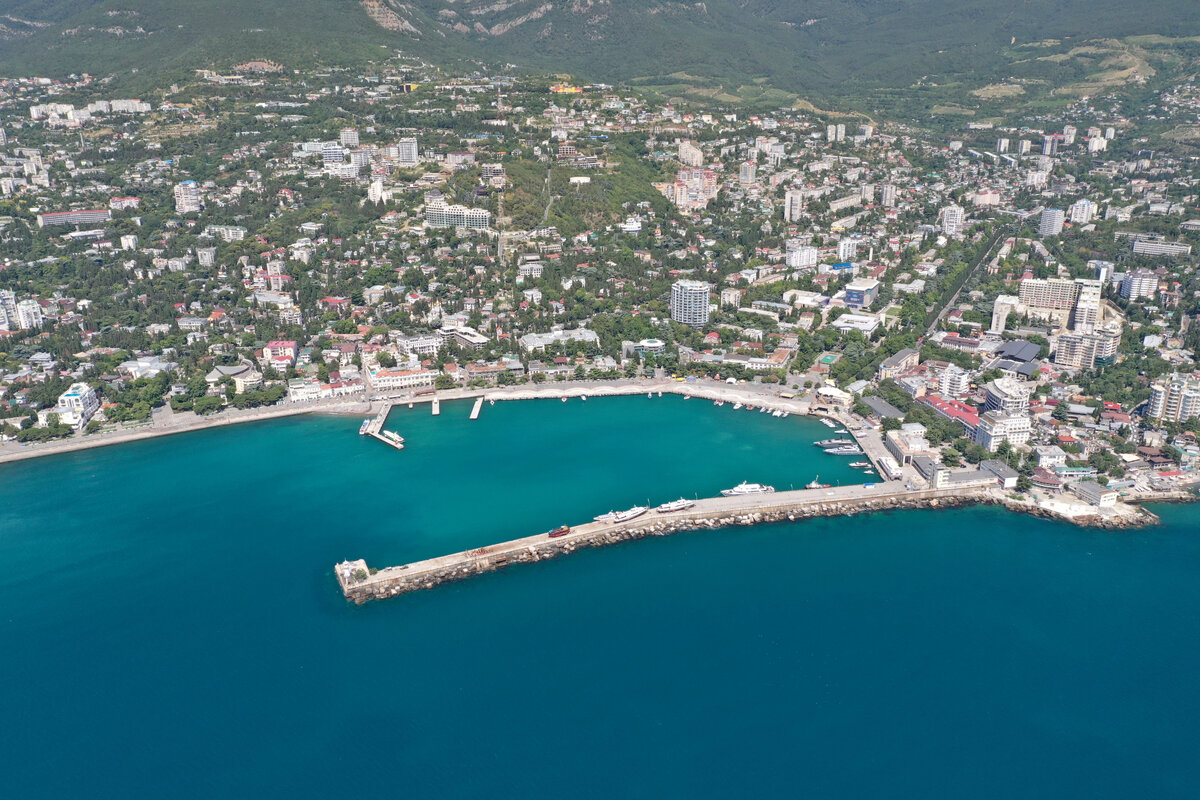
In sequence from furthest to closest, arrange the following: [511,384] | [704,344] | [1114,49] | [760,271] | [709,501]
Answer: [1114,49] → [760,271] → [704,344] → [511,384] → [709,501]

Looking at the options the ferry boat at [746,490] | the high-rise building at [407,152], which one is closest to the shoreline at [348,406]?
the ferry boat at [746,490]

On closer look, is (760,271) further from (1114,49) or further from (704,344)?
(1114,49)

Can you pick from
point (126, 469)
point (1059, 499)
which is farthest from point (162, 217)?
point (1059, 499)

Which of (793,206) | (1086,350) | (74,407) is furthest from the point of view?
(793,206)

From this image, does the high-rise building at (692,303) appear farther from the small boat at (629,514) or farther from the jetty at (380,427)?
the small boat at (629,514)

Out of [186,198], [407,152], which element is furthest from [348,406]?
[407,152]

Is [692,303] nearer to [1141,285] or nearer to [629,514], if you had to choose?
[629,514]
